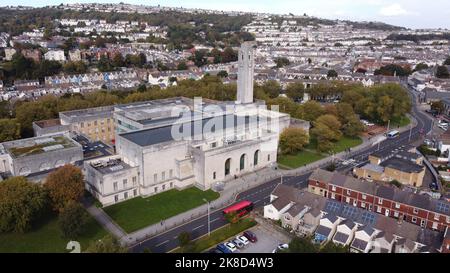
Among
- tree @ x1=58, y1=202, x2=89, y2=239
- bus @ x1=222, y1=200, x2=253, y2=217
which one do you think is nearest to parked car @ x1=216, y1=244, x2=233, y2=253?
bus @ x1=222, y1=200, x2=253, y2=217

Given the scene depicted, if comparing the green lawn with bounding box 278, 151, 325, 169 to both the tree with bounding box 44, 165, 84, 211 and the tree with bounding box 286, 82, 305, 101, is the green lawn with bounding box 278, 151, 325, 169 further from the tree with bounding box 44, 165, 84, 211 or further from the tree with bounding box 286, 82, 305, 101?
the tree with bounding box 286, 82, 305, 101

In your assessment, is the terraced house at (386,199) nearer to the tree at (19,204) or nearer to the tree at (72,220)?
the tree at (72,220)

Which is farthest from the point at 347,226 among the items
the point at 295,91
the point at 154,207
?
the point at 295,91

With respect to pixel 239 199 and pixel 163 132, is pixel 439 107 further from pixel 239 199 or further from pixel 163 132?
pixel 163 132

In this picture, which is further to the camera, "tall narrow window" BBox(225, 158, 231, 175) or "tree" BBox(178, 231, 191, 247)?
"tall narrow window" BBox(225, 158, 231, 175)

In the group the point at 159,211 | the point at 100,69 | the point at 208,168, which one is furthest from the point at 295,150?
the point at 100,69

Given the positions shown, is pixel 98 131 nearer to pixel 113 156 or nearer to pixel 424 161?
pixel 113 156
